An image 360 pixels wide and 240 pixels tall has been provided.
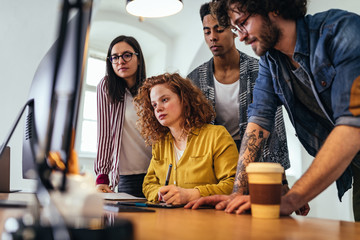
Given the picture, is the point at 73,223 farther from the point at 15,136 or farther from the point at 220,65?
the point at 15,136

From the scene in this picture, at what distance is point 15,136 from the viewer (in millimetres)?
3480

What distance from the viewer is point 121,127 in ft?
6.14

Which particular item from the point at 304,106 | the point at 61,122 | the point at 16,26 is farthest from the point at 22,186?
the point at 61,122

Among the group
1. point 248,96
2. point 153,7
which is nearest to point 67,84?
point 248,96

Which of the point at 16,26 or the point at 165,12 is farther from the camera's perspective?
the point at 16,26

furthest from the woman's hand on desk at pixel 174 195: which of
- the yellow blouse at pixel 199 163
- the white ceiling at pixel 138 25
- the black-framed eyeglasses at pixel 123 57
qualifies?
the white ceiling at pixel 138 25

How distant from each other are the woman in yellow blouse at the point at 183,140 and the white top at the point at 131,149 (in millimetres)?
90

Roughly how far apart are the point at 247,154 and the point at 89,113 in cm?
417

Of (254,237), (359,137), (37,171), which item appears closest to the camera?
(37,171)

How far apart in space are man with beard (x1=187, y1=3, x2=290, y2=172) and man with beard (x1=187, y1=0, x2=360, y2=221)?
0.42 m

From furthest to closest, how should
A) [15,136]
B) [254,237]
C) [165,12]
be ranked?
1. [15,136]
2. [165,12]
3. [254,237]

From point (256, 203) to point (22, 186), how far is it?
336cm

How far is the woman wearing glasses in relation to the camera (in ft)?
6.00

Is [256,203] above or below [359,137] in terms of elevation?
below
